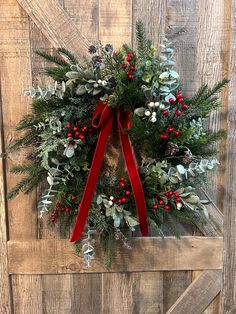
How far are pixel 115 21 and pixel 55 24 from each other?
0.24 metres

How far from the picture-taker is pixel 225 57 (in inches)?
50.6

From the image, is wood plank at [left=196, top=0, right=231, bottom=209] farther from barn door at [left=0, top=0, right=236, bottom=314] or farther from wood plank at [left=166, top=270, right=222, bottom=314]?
wood plank at [left=166, top=270, right=222, bottom=314]

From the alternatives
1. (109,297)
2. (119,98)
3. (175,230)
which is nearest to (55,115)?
(119,98)

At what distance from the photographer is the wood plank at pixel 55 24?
1.22 m

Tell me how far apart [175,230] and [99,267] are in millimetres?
388

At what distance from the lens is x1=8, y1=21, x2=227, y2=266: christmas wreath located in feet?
3.51

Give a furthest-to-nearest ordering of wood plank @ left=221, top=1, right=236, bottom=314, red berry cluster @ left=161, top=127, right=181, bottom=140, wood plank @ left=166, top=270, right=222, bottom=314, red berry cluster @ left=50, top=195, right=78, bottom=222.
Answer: wood plank @ left=166, top=270, right=222, bottom=314 < wood plank @ left=221, top=1, right=236, bottom=314 < red berry cluster @ left=50, top=195, right=78, bottom=222 < red berry cluster @ left=161, top=127, right=181, bottom=140

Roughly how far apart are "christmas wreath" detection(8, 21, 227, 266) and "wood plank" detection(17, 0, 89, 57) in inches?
5.1

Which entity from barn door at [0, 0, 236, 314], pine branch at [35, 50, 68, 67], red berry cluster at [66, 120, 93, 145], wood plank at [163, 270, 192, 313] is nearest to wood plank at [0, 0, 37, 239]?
barn door at [0, 0, 236, 314]

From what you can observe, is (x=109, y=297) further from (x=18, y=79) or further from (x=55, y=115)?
(x=18, y=79)

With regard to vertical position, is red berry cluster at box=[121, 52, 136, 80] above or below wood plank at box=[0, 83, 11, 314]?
above

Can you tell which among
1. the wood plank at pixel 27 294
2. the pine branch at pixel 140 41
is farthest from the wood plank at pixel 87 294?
the pine branch at pixel 140 41

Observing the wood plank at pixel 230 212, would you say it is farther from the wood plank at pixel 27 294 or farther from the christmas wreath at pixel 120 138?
the wood plank at pixel 27 294

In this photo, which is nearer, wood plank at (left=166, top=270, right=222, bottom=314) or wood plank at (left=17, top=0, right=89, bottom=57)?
wood plank at (left=17, top=0, right=89, bottom=57)
